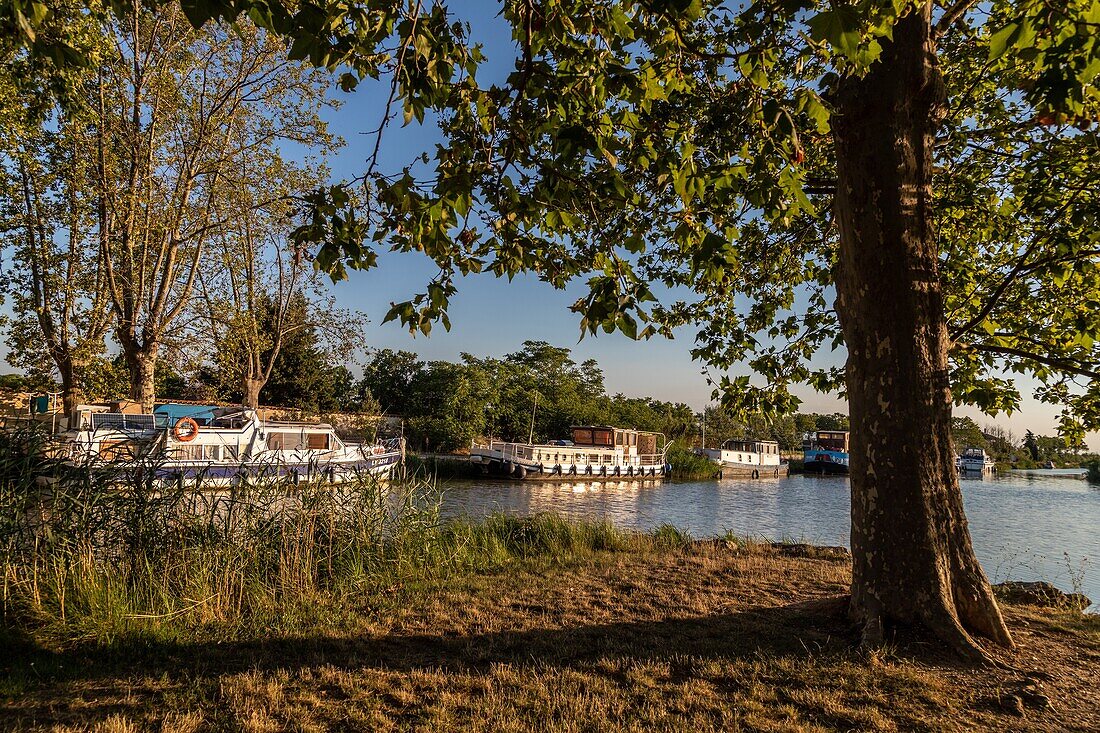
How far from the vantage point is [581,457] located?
126ft

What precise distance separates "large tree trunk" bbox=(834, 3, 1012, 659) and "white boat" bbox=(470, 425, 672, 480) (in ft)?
103

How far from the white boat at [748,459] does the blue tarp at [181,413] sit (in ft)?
131

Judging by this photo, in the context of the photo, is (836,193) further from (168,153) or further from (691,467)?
(691,467)

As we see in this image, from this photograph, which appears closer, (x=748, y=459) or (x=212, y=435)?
(x=212, y=435)

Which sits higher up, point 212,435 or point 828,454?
point 212,435

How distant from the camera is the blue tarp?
58.3ft

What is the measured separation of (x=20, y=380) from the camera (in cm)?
1931

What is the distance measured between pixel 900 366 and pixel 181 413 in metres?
21.1

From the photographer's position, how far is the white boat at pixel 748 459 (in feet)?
167

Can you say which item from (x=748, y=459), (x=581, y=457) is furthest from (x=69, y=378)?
(x=748, y=459)

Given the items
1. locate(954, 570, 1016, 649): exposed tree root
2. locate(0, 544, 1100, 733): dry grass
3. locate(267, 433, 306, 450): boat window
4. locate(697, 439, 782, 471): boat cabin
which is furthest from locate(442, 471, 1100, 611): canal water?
locate(697, 439, 782, 471): boat cabin

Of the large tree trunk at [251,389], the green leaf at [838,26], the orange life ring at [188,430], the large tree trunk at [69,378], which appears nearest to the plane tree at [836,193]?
the green leaf at [838,26]

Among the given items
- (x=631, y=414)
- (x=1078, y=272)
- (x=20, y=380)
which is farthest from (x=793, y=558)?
(x=631, y=414)

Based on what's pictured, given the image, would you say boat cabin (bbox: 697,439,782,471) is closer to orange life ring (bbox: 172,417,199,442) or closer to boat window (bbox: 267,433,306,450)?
boat window (bbox: 267,433,306,450)
